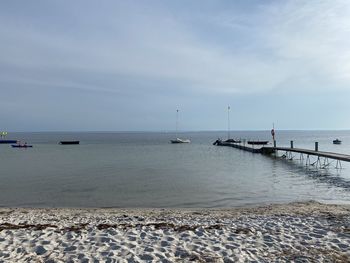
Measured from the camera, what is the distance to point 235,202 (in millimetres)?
16109

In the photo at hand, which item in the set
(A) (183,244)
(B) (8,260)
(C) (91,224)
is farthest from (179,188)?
(B) (8,260)

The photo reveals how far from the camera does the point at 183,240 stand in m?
7.80

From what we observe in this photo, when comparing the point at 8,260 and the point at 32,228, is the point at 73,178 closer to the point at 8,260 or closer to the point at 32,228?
the point at 32,228

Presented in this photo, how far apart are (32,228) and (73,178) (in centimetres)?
1667

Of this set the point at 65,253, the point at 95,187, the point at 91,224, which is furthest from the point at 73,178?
the point at 65,253

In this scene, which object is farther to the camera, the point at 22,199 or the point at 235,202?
the point at 22,199

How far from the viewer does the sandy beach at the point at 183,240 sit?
6738mm

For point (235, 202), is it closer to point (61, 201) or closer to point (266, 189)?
point (266, 189)

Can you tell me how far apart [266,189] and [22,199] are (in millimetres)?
12606

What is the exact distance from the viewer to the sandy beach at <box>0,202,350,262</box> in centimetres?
674

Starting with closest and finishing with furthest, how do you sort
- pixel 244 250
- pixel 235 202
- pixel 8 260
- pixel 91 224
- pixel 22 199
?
pixel 8 260, pixel 244 250, pixel 91 224, pixel 235 202, pixel 22 199

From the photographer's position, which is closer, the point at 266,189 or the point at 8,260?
the point at 8,260

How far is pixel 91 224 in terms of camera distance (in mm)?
9453

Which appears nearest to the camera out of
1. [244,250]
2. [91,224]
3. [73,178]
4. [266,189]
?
[244,250]
